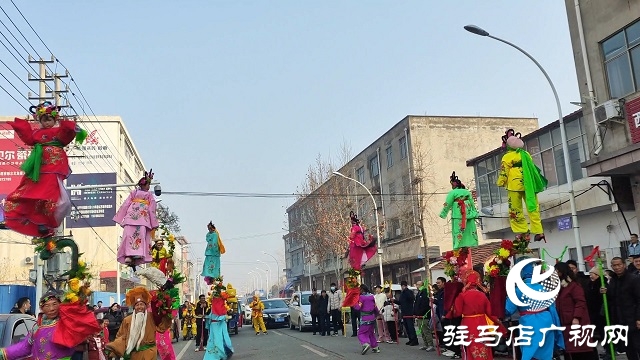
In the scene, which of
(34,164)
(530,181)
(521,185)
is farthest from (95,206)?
(530,181)

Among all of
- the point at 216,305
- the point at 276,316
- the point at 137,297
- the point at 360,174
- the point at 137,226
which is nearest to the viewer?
the point at 137,297

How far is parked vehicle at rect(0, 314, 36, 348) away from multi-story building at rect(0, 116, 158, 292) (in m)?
27.3

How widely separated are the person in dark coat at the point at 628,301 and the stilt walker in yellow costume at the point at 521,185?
1.30 metres

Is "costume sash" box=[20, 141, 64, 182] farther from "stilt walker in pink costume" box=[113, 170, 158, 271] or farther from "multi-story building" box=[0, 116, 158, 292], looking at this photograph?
"multi-story building" box=[0, 116, 158, 292]

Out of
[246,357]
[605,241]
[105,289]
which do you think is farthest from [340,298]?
[105,289]

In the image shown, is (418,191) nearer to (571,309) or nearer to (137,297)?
(571,309)

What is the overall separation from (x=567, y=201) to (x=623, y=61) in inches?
284

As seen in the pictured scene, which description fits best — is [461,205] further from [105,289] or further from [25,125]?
[105,289]

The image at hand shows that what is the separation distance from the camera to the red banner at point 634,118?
613 inches

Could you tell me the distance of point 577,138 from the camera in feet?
71.5

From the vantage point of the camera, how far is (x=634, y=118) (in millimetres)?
15711

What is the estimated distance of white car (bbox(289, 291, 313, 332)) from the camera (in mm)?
26641

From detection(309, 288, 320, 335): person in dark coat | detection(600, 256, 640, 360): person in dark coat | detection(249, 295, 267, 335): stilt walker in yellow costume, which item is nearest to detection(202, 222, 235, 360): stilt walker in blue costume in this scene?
detection(309, 288, 320, 335): person in dark coat

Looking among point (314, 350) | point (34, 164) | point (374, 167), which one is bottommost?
point (314, 350)
